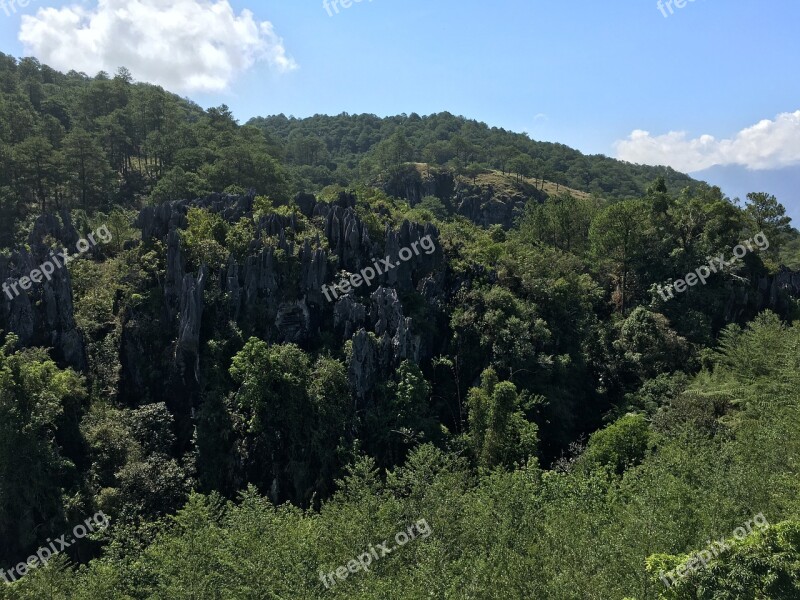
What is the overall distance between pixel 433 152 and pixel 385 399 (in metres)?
96.1

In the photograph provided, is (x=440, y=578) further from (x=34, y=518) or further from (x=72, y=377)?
(x=72, y=377)

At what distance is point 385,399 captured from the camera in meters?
29.7

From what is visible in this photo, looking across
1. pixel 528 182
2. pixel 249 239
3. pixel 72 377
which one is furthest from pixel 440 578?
pixel 528 182

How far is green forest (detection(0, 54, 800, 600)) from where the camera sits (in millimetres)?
16844

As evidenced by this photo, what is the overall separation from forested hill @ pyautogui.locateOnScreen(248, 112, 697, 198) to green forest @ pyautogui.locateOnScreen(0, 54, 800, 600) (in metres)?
53.0

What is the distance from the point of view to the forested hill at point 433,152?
10231 cm

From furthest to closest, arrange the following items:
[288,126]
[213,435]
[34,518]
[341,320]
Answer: [288,126] < [341,320] < [213,435] < [34,518]

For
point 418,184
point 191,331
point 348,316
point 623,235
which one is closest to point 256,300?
point 191,331

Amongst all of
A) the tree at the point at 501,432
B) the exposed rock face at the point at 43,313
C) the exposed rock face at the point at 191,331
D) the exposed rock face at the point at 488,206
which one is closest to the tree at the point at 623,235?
the tree at the point at 501,432

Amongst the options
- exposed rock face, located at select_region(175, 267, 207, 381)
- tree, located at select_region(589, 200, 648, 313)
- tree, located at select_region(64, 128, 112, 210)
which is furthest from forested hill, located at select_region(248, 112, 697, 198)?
exposed rock face, located at select_region(175, 267, 207, 381)

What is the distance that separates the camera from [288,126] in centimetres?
17838

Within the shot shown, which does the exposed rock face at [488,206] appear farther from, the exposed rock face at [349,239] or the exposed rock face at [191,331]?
the exposed rock face at [191,331]

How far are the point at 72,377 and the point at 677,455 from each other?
3021 cm

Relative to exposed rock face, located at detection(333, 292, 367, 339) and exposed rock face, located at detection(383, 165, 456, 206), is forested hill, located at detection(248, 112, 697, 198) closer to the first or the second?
exposed rock face, located at detection(383, 165, 456, 206)
